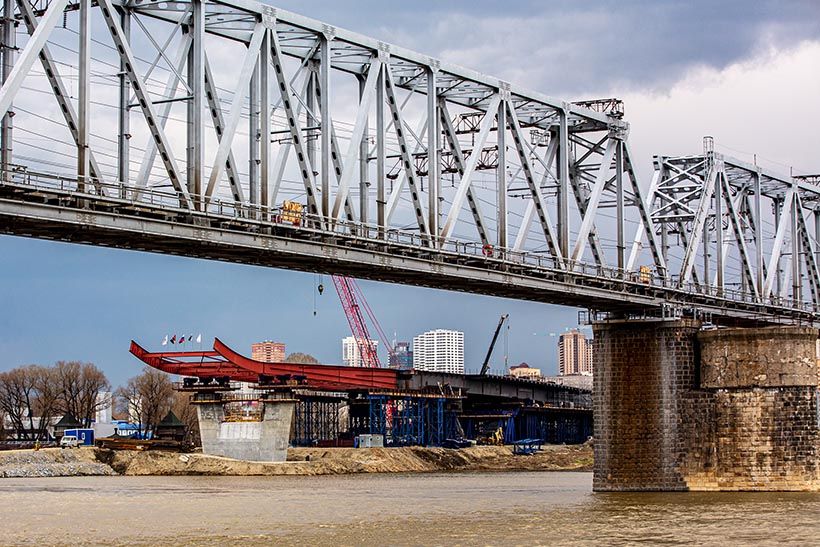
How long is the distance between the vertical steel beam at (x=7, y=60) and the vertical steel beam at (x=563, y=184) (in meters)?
35.2

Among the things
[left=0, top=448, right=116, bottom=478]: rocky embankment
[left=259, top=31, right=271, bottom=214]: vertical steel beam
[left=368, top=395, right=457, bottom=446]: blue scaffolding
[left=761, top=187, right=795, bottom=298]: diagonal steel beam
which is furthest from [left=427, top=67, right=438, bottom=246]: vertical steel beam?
[left=368, top=395, right=457, bottom=446]: blue scaffolding

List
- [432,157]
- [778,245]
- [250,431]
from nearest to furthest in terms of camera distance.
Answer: [432,157]
[778,245]
[250,431]

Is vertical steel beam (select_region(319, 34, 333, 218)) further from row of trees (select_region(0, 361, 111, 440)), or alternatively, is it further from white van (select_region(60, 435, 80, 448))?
row of trees (select_region(0, 361, 111, 440))

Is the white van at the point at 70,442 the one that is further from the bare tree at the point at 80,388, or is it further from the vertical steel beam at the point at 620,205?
the vertical steel beam at the point at 620,205

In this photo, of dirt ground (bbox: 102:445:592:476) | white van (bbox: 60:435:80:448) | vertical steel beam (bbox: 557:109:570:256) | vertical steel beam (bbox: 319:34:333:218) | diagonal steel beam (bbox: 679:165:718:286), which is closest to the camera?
vertical steel beam (bbox: 319:34:333:218)

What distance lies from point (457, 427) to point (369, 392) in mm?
22390

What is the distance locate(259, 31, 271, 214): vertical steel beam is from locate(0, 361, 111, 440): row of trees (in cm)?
12679

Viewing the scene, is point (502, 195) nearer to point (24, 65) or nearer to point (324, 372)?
point (24, 65)

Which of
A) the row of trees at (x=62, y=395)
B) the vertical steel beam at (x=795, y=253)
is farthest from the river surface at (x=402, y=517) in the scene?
the row of trees at (x=62, y=395)

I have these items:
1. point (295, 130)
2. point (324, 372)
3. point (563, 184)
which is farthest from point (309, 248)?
point (324, 372)

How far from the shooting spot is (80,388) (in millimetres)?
185250

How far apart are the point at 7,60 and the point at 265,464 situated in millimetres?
75969

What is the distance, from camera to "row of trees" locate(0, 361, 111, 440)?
591 feet

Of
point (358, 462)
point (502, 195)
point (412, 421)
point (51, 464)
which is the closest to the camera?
point (502, 195)
